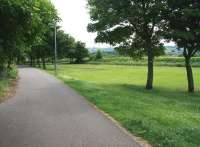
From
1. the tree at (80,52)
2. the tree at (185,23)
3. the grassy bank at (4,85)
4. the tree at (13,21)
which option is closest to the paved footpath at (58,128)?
the tree at (13,21)

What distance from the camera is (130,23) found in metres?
32.7

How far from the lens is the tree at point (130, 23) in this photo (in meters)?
31.1

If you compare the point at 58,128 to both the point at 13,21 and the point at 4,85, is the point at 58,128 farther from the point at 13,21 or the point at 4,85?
the point at 4,85

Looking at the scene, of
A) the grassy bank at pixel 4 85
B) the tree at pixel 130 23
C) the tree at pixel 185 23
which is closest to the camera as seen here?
the grassy bank at pixel 4 85

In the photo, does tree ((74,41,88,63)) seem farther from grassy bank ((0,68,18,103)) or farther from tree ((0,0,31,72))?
tree ((0,0,31,72))

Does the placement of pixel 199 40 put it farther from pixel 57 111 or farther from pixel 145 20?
pixel 57 111

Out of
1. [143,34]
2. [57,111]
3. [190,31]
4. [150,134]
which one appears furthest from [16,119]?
[143,34]

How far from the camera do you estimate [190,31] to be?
30.1 meters

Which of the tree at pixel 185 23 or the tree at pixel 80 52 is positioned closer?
the tree at pixel 185 23

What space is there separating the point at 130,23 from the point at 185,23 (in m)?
4.31

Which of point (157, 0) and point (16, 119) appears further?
point (157, 0)

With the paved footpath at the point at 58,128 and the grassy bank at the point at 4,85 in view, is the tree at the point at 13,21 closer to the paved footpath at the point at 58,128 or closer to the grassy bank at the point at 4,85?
the paved footpath at the point at 58,128

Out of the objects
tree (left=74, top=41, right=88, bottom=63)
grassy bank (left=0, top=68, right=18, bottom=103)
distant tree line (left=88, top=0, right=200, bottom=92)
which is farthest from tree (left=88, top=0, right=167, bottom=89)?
tree (left=74, top=41, right=88, bottom=63)

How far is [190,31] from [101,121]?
1905 cm
